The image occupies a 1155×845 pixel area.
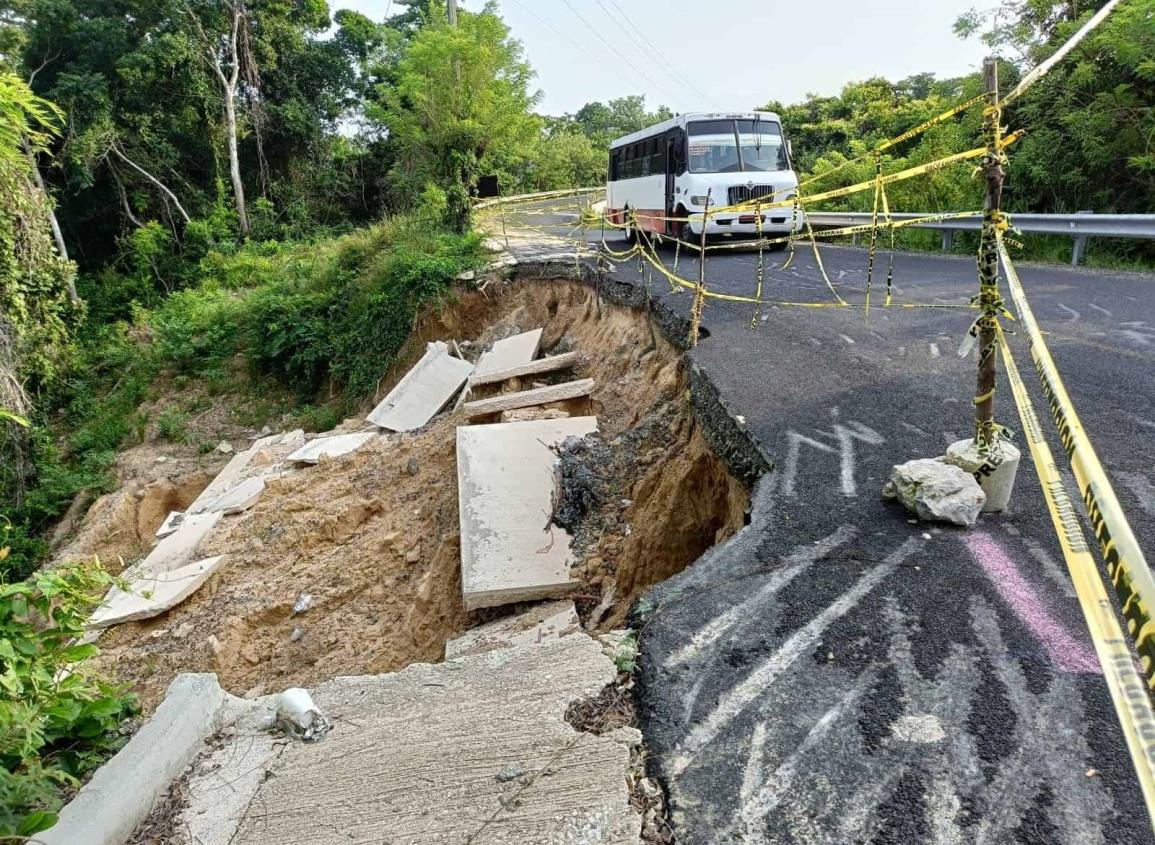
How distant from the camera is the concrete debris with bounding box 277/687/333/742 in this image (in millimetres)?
3064

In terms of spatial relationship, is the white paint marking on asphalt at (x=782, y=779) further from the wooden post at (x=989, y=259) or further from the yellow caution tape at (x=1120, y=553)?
the wooden post at (x=989, y=259)

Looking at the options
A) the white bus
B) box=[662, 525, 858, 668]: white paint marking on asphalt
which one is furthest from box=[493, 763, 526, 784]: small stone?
the white bus

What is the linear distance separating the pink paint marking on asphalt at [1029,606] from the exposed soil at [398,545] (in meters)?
1.41

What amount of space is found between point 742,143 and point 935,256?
411 cm

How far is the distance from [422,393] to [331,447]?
5.07 feet

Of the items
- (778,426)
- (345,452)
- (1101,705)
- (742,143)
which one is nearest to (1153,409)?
(778,426)

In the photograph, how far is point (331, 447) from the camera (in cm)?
997

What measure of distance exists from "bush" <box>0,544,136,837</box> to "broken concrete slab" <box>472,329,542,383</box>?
269 inches

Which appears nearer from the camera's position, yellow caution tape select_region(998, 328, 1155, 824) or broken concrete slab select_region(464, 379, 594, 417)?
yellow caution tape select_region(998, 328, 1155, 824)

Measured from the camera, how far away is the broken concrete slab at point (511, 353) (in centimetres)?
997

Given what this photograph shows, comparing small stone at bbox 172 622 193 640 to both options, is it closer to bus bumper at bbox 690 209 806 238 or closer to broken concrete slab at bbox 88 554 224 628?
broken concrete slab at bbox 88 554 224 628

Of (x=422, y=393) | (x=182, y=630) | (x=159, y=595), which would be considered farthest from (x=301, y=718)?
(x=422, y=393)

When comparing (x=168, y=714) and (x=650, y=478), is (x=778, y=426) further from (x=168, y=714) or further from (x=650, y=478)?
(x=168, y=714)

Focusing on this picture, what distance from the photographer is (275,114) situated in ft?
83.6
